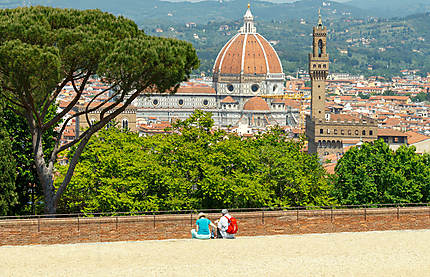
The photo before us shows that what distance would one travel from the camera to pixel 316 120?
84125 millimetres

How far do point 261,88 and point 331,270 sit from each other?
130222 millimetres

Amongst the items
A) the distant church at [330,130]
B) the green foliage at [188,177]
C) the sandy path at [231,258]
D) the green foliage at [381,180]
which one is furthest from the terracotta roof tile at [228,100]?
the sandy path at [231,258]

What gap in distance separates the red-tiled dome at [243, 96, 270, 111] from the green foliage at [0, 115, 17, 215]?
109449 mm

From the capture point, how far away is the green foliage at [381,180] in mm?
29234

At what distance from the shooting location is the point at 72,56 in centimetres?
2097

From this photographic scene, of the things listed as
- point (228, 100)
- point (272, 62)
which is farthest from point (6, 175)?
point (272, 62)

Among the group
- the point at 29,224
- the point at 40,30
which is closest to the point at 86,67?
the point at 40,30

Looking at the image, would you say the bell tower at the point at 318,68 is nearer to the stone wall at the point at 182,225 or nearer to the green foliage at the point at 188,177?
the green foliage at the point at 188,177

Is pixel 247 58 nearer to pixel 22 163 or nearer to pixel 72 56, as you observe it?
pixel 22 163

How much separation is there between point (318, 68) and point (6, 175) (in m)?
66.4

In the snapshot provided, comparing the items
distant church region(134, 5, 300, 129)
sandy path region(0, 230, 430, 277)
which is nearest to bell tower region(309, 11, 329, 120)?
distant church region(134, 5, 300, 129)

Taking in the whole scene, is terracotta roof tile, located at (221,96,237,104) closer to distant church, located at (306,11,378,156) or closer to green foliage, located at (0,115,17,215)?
distant church, located at (306,11,378,156)

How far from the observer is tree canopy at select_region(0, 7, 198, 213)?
66.8 feet

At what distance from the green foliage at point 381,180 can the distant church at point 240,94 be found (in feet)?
325
